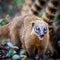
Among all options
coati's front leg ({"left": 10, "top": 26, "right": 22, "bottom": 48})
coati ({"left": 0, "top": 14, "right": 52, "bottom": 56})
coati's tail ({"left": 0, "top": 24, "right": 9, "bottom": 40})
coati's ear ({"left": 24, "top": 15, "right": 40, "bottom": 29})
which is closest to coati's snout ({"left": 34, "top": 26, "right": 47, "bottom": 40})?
coati ({"left": 0, "top": 14, "right": 52, "bottom": 56})

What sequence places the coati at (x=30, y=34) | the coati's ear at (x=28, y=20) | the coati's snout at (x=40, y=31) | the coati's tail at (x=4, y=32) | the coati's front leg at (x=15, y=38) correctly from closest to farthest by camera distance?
the coati's snout at (x=40, y=31), the coati at (x=30, y=34), the coati's ear at (x=28, y=20), the coati's front leg at (x=15, y=38), the coati's tail at (x=4, y=32)

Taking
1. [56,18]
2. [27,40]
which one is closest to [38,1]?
[56,18]

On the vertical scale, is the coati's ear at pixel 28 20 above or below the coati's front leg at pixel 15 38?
above

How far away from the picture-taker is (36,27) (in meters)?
5.44

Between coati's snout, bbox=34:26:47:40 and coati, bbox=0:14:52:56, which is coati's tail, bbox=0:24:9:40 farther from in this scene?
coati's snout, bbox=34:26:47:40

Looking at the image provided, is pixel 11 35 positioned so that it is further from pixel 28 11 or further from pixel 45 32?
pixel 28 11

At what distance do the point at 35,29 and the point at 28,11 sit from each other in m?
1.75

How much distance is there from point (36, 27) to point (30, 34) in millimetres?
178

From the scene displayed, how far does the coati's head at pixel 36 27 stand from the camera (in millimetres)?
5273

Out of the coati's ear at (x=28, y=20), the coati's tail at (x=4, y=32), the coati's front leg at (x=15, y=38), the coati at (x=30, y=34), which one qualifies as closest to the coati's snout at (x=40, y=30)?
the coati at (x=30, y=34)

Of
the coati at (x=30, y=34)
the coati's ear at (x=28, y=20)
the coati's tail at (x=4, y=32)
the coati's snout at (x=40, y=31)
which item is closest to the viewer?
the coati's snout at (x=40, y=31)

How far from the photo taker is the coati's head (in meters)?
5.27

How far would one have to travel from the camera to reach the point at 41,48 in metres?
5.53

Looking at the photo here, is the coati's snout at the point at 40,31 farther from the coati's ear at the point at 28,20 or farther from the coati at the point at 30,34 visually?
the coati's ear at the point at 28,20
